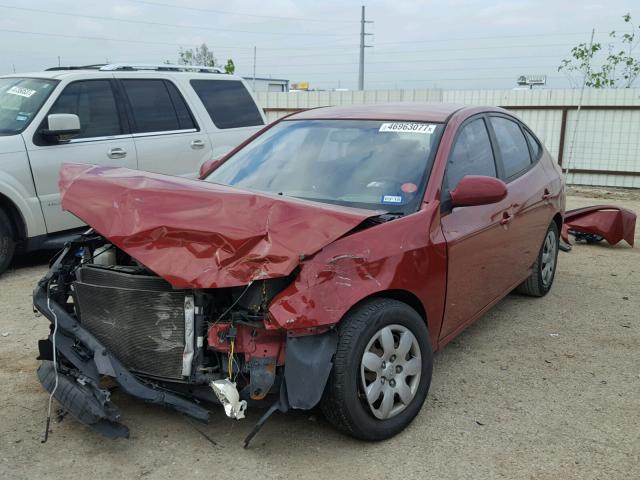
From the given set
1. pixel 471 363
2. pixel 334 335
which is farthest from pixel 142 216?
pixel 471 363

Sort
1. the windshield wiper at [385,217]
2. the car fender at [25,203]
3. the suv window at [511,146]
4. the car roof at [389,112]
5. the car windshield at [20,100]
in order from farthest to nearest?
the car windshield at [20,100] → the car fender at [25,203] → the suv window at [511,146] → the car roof at [389,112] → the windshield wiper at [385,217]

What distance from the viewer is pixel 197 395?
3.07 metres

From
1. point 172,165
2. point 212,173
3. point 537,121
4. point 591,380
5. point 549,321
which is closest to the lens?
point 591,380

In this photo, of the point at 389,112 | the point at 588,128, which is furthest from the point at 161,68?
the point at 588,128

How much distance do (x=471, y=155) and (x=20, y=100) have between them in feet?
15.4

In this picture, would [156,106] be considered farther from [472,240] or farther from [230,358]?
[230,358]

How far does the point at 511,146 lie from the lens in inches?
199

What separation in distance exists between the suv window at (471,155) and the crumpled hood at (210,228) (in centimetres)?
95

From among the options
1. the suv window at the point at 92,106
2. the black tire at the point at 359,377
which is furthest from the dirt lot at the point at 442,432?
the suv window at the point at 92,106

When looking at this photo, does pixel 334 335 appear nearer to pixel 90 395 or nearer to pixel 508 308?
pixel 90 395

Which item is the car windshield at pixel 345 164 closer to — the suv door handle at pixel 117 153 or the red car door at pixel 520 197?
the red car door at pixel 520 197

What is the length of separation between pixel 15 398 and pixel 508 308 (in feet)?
12.9

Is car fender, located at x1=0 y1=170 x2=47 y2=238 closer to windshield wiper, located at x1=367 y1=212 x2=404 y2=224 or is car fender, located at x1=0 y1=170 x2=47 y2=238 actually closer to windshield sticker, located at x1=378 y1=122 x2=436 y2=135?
windshield sticker, located at x1=378 y1=122 x2=436 y2=135

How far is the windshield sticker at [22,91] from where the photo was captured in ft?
21.0
